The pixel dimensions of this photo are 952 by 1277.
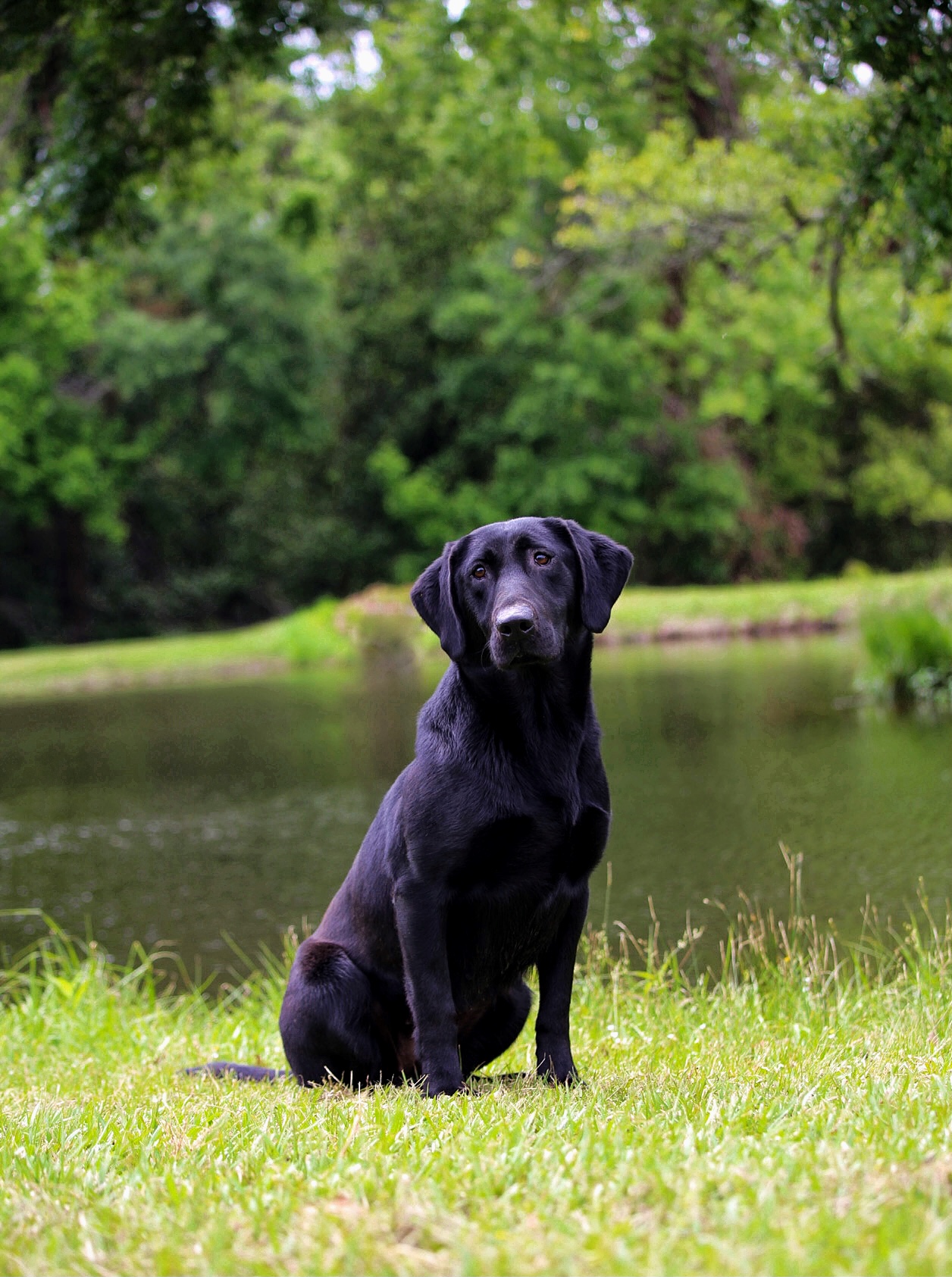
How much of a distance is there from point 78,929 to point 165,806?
3.94 metres

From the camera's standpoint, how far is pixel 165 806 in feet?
37.9

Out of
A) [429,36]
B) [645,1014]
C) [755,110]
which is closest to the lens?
[645,1014]

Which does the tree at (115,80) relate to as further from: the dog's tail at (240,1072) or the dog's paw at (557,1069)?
the dog's paw at (557,1069)

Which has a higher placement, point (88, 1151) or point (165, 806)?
point (88, 1151)

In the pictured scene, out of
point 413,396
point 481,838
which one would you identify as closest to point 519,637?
point 481,838

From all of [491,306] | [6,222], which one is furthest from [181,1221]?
[491,306]

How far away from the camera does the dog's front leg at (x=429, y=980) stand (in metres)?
→ 3.55

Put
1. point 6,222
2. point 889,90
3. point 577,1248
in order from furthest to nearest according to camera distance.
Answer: point 6,222
point 889,90
point 577,1248

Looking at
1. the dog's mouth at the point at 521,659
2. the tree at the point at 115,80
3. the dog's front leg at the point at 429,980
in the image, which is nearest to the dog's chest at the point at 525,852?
the dog's front leg at the point at 429,980

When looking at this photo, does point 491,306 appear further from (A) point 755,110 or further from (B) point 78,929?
(B) point 78,929

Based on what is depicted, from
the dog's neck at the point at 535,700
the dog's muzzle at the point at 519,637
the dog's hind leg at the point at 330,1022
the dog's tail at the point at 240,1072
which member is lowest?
the dog's tail at the point at 240,1072

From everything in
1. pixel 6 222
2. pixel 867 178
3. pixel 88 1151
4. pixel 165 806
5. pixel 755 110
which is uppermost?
pixel 755 110

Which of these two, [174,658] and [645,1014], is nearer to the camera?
[645,1014]

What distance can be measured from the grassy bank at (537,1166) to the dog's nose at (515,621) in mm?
1210
